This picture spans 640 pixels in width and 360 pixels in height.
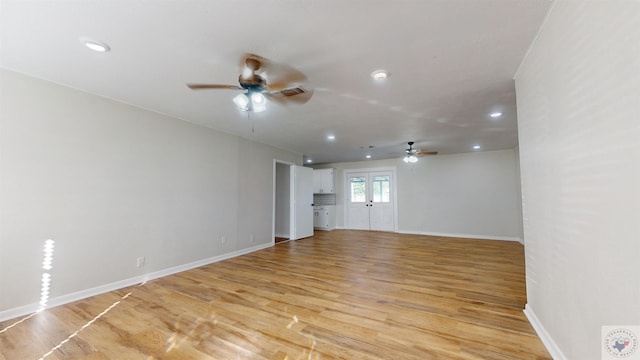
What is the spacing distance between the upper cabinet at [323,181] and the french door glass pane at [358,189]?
2.34ft

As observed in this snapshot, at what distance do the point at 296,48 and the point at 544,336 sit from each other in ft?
10.2

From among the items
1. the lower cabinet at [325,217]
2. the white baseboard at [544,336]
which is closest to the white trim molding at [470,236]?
the lower cabinet at [325,217]

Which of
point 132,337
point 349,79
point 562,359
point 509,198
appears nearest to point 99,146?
point 132,337

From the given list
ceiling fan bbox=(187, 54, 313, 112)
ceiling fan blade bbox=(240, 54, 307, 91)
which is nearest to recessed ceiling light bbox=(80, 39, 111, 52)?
ceiling fan bbox=(187, 54, 313, 112)

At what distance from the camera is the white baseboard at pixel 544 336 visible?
1711 mm

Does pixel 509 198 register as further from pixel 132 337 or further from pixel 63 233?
pixel 63 233

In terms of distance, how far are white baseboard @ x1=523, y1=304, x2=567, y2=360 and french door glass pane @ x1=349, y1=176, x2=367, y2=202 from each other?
20.0ft

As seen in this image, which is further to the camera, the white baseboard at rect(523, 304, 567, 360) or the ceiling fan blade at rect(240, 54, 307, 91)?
the ceiling fan blade at rect(240, 54, 307, 91)

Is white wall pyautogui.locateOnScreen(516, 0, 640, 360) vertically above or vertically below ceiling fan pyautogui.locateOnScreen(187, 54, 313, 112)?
below

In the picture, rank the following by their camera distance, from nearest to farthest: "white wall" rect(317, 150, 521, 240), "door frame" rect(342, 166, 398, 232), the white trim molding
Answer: the white trim molding → "white wall" rect(317, 150, 521, 240) → "door frame" rect(342, 166, 398, 232)

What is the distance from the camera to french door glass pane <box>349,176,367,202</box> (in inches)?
334

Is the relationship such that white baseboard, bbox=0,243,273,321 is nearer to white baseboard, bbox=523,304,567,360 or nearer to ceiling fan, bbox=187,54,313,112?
ceiling fan, bbox=187,54,313,112

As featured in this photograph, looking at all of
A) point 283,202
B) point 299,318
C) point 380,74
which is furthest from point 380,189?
point 299,318

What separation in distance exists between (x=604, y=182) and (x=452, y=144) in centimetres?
509
